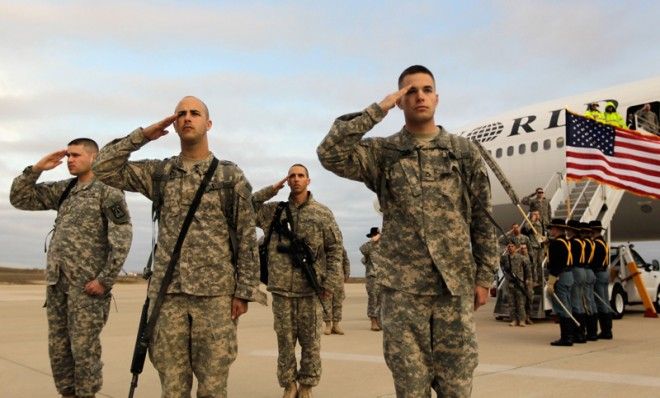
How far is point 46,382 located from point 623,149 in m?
10.5

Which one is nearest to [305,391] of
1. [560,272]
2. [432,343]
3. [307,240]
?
[307,240]

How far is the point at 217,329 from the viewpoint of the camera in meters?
3.65

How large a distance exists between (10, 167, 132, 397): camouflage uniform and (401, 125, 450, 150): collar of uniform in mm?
2503

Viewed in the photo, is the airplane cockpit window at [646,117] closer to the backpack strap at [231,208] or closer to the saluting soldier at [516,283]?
the saluting soldier at [516,283]

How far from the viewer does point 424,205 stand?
328cm

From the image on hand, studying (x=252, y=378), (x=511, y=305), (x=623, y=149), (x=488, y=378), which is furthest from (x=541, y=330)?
(x=252, y=378)

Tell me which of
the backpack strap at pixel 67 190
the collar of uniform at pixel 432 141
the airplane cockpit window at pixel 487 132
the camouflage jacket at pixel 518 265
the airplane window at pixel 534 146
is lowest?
the camouflage jacket at pixel 518 265

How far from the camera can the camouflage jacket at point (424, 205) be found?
10.6ft

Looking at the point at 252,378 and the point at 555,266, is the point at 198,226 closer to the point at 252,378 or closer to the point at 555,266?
the point at 252,378

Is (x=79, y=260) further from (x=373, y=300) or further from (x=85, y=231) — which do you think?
(x=373, y=300)

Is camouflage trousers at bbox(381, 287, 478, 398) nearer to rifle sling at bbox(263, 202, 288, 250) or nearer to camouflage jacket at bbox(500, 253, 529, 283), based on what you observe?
rifle sling at bbox(263, 202, 288, 250)

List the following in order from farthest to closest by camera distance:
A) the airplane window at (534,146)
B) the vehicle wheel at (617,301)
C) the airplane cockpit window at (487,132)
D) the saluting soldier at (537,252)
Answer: the airplane cockpit window at (487,132)
the airplane window at (534,146)
the vehicle wheel at (617,301)
the saluting soldier at (537,252)

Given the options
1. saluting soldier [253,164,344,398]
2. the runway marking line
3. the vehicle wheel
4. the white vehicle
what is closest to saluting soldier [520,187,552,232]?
the white vehicle

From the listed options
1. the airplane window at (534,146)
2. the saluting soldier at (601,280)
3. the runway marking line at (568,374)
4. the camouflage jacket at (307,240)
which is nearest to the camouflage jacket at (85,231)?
the camouflage jacket at (307,240)
